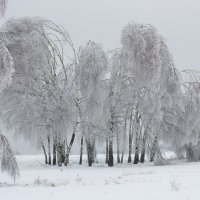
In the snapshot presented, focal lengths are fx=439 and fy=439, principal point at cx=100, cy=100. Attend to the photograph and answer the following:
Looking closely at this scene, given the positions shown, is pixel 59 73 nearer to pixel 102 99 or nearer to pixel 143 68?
pixel 102 99

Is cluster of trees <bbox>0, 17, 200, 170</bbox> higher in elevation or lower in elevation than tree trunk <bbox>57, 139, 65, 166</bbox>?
higher

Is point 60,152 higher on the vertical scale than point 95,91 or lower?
lower

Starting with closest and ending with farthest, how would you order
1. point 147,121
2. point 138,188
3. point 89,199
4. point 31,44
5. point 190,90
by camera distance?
point 89,199 → point 138,188 → point 31,44 → point 147,121 → point 190,90

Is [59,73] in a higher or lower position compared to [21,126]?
higher

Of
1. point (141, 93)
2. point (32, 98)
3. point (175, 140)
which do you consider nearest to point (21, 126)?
point (32, 98)

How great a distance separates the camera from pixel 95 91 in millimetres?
30828

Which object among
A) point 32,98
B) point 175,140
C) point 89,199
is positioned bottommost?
point 89,199

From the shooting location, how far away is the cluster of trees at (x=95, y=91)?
29.6m

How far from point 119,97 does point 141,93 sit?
1624 mm

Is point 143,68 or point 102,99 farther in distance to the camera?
point 102,99

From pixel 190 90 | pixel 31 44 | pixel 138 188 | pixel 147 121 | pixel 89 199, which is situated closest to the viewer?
pixel 89 199

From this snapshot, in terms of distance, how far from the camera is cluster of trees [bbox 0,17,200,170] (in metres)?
29.6

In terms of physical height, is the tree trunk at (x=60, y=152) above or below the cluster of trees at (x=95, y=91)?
below

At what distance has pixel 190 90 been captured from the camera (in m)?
33.8
